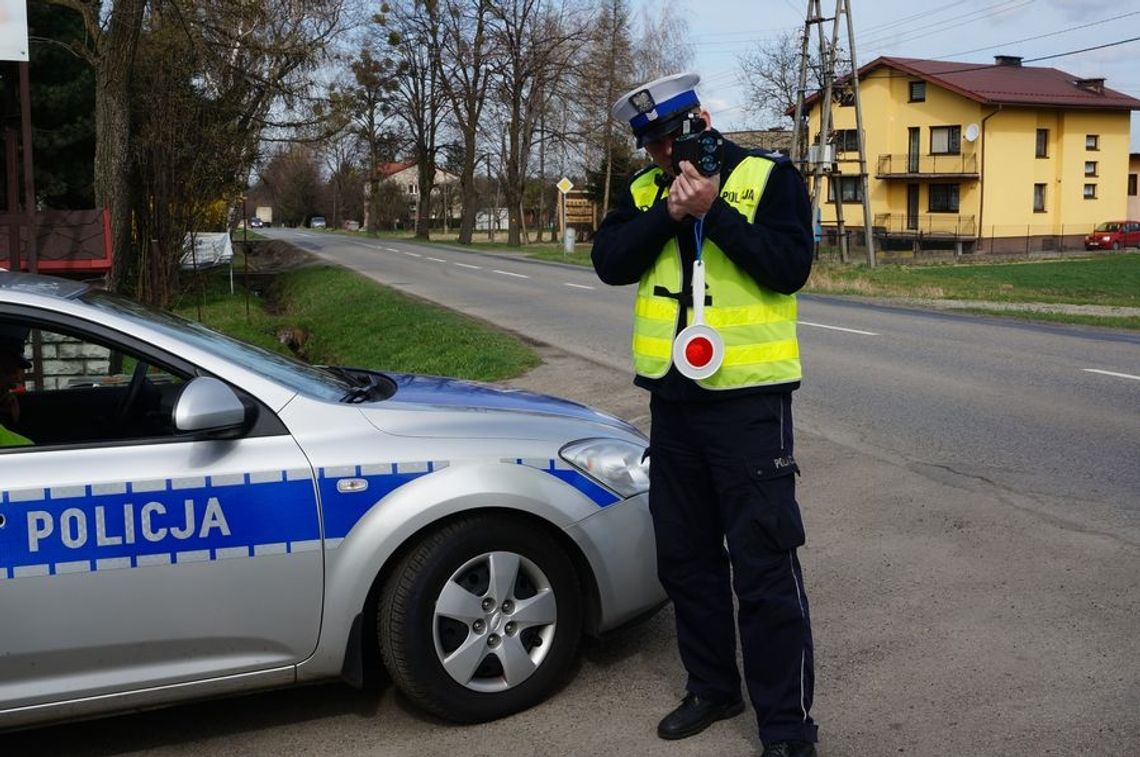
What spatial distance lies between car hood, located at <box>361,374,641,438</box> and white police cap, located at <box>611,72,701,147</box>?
113cm

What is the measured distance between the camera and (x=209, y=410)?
3.24 metres

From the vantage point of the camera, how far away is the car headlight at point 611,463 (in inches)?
148

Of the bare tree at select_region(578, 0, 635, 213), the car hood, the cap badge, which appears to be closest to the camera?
the cap badge

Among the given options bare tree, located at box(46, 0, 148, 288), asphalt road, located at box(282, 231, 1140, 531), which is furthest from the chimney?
bare tree, located at box(46, 0, 148, 288)

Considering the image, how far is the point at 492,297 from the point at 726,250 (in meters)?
17.9

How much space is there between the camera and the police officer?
3.05 meters

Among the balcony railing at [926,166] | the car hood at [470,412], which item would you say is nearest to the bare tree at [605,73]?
the balcony railing at [926,166]

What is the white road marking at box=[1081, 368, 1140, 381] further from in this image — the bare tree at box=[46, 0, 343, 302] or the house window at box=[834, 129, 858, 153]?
the house window at box=[834, 129, 858, 153]

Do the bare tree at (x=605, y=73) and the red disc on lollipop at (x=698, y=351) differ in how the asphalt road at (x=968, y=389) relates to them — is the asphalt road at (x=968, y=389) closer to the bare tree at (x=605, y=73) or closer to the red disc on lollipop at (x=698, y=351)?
the red disc on lollipop at (x=698, y=351)

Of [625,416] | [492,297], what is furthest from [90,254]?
[625,416]

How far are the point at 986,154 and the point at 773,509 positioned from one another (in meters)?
52.9

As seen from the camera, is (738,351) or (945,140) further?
(945,140)

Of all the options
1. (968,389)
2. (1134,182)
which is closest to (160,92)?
(968,389)

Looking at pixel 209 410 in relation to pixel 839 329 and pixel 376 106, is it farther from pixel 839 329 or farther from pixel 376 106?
pixel 376 106
